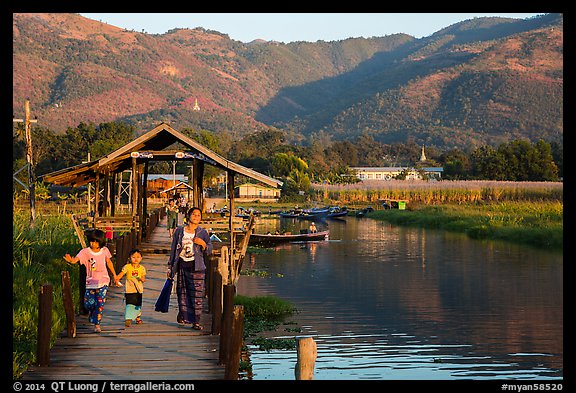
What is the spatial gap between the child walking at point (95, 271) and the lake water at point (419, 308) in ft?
13.5

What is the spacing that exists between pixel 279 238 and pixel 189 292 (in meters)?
32.2

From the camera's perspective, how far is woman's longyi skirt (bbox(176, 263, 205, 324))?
45.1ft

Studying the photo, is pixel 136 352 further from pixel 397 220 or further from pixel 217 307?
pixel 397 220

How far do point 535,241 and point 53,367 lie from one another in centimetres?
3656

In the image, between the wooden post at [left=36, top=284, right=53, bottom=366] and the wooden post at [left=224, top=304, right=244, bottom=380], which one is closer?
the wooden post at [left=224, top=304, right=244, bottom=380]

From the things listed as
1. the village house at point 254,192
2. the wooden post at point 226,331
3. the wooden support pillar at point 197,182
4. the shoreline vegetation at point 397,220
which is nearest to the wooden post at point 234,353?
the wooden post at point 226,331

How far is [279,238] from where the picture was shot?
4594cm

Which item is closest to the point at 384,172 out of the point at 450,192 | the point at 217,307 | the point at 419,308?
the point at 450,192

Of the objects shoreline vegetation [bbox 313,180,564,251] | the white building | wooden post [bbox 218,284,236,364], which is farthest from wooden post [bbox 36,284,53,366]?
the white building

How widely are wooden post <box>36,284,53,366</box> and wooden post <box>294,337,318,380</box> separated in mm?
3499

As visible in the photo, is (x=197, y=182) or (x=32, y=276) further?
(x=197, y=182)

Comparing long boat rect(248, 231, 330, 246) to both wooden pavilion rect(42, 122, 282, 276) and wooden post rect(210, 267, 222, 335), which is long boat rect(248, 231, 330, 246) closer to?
wooden pavilion rect(42, 122, 282, 276)

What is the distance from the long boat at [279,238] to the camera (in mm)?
45156

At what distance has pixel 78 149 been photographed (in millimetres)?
89375
